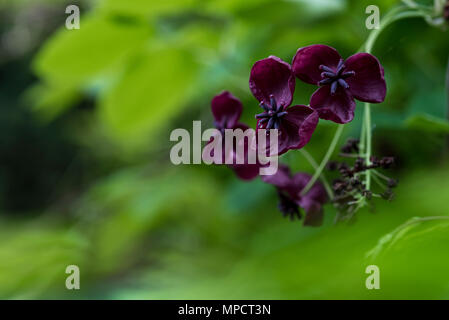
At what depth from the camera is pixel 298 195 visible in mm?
564

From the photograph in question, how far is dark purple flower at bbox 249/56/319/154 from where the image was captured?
47cm

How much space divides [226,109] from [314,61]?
0.13m

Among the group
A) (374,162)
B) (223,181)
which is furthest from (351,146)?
(223,181)

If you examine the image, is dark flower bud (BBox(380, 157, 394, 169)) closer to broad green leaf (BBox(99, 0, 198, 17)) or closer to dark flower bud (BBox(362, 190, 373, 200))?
dark flower bud (BBox(362, 190, 373, 200))

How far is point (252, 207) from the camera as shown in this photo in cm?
106

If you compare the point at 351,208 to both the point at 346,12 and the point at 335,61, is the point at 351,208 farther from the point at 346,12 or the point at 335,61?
the point at 346,12

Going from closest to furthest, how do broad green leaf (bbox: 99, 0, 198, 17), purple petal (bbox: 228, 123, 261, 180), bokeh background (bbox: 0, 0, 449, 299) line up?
bokeh background (bbox: 0, 0, 449, 299) < purple petal (bbox: 228, 123, 261, 180) < broad green leaf (bbox: 99, 0, 198, 17)

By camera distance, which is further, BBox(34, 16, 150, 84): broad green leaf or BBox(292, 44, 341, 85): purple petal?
BBox(34, 16, 150, 84): broad green leaf

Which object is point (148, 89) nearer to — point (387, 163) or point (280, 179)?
point (280, 179)

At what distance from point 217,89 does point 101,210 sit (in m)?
0.54


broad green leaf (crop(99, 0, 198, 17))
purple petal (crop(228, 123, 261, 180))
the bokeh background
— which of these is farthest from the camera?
broad green leaf (crop(99, 0, 198, 17))

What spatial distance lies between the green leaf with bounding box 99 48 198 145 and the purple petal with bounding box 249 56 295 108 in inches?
20.9

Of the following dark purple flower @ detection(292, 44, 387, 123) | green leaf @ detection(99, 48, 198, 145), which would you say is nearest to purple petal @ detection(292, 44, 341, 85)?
dark purple flower @ detection(292, 44, 387, 123)

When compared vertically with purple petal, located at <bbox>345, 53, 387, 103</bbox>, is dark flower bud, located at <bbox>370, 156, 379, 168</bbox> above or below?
below
